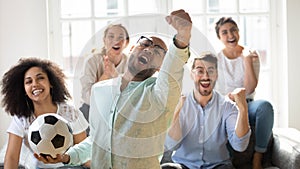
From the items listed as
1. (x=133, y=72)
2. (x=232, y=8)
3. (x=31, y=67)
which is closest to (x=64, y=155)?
(x=133, y=72)

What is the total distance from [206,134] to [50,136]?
0.98m

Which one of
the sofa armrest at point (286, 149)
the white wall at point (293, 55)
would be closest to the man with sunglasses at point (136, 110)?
the sofa armrest at point (286, 149)

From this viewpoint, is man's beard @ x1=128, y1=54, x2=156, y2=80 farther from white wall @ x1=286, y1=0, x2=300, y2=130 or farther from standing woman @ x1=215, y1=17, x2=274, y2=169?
white wall @ x1=286, y1=0, x2=300, y2=130

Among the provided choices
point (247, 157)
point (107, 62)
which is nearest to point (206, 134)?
point (247, 157)

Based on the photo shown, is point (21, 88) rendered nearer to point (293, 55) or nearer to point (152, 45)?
point (152, 45)

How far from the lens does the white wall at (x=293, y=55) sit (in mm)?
3295

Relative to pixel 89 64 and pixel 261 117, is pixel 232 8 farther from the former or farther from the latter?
pixel 89 64

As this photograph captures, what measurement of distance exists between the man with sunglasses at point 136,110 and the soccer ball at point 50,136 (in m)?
0.05

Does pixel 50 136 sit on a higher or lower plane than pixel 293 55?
lower

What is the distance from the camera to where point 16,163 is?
2309mm

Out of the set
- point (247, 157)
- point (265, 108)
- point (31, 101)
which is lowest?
point (247, 157)

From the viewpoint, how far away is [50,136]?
1841mm

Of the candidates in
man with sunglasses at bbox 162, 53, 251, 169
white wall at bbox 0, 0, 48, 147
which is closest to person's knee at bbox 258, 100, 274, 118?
man with sunglasses at bbox 162, 53, 251, 169

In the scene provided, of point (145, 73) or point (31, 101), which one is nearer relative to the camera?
point (145, 73)
